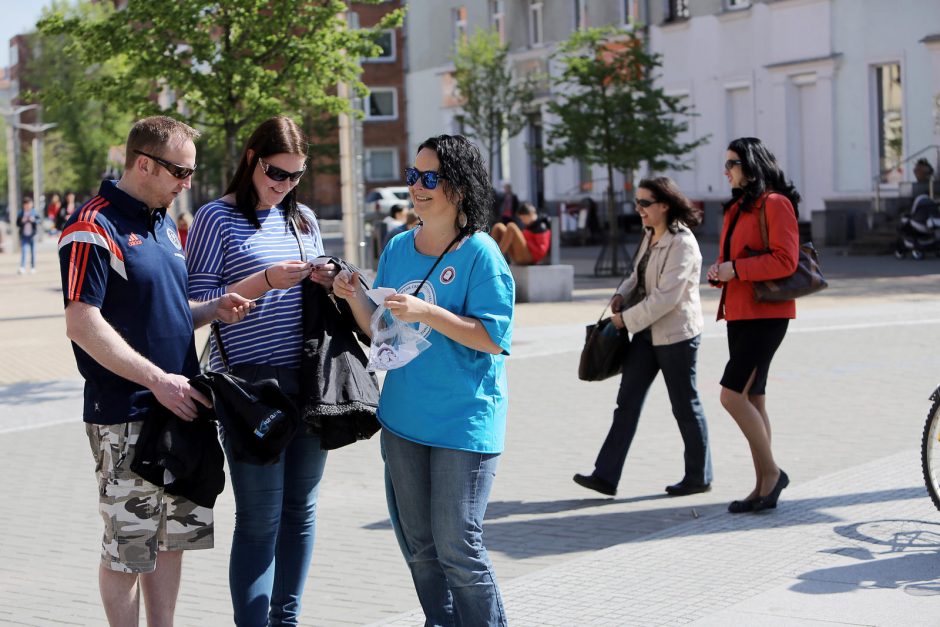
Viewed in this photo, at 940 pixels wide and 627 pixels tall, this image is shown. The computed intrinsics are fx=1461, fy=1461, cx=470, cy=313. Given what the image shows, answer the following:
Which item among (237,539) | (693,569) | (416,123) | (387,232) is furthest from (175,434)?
(416,123)

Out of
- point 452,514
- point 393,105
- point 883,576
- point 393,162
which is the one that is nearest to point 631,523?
point 883,576

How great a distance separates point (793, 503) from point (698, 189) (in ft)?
99.2

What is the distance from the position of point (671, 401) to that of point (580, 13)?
35403 millimetres

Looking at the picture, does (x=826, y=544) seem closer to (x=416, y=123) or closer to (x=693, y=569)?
(x=693, y=569)

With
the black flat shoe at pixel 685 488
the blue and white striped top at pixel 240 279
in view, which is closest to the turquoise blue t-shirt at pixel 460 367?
the blue and white striped top at pixel 240 279

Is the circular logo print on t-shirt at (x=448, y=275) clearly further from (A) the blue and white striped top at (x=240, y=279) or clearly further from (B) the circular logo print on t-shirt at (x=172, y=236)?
(B) the circular logo print on t-shirt at (x=172, y=236)

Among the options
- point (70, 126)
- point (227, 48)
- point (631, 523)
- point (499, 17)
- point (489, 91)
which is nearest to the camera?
point (631, 523)

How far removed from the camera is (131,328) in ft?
14.2

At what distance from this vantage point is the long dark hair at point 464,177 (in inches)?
173

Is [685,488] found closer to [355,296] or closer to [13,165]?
[355,296]

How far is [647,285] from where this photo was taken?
7.80m

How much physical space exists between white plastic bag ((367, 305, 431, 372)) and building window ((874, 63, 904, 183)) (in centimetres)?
2874

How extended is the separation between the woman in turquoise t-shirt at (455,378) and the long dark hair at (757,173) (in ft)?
9.84

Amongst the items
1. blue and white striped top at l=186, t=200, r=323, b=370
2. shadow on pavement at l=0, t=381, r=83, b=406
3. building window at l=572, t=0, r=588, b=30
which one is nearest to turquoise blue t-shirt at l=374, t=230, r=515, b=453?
blue and white striped top at l=186, t=200, r=323, b=370
